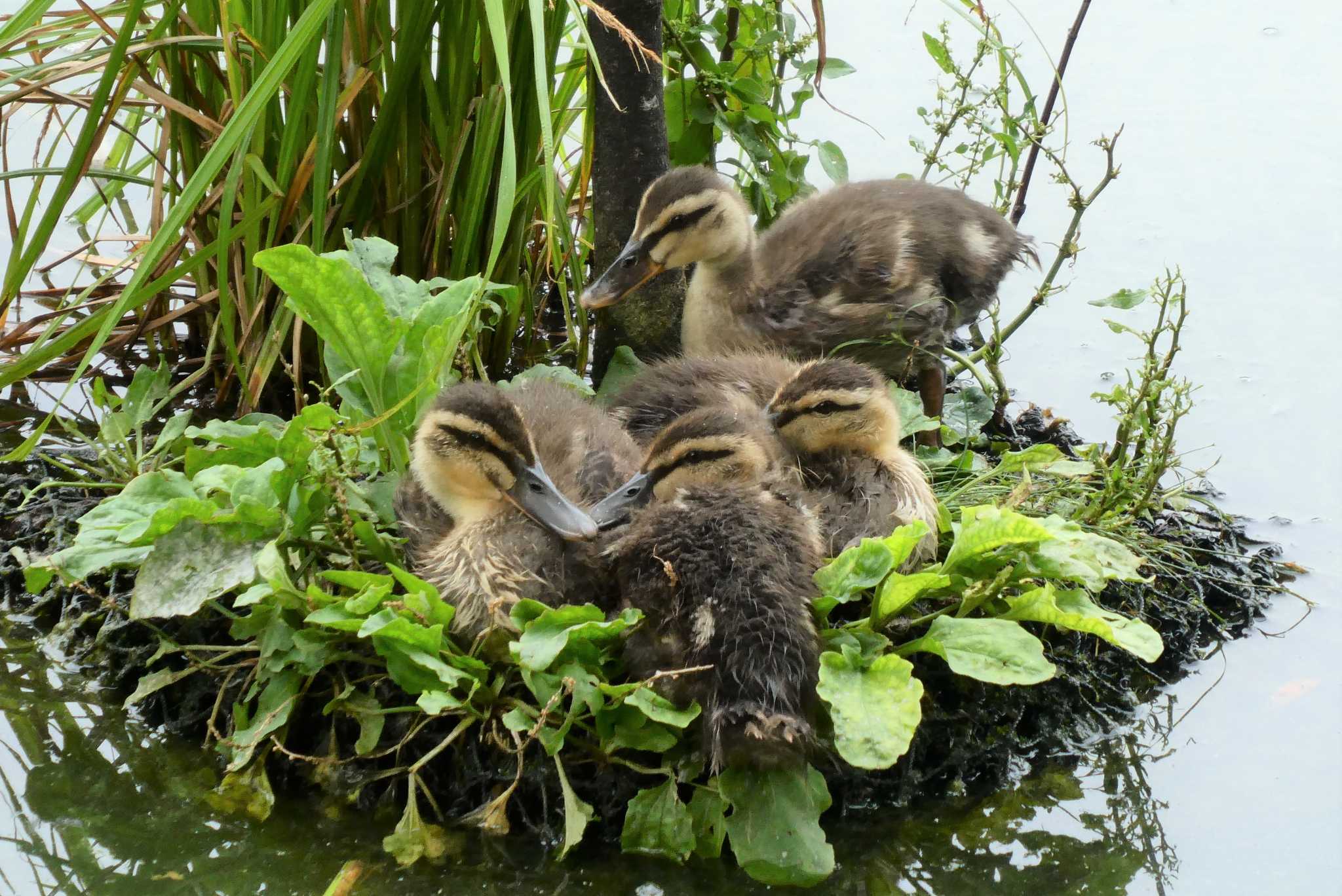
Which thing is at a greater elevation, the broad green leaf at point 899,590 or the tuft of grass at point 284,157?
the tuft of grass at point 284,157

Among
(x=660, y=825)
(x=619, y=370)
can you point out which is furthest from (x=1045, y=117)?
(x=660, y=825)

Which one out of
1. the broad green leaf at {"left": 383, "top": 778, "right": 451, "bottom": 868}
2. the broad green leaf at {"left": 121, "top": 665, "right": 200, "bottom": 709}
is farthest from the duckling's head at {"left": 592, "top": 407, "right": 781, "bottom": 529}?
the broad green leaf at {"left": 121, "top": 665, "right": 200, "bottom": 709}

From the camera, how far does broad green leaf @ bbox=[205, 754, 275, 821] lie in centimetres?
269

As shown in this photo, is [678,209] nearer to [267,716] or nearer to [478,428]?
[478,428]

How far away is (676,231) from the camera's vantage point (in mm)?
3779

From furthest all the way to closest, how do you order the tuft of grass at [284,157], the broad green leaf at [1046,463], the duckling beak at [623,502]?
the broad green leaf at [1046,463]
the tuft of grass at [284,157]
the duckling beak at [623,502]

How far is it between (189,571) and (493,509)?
2.08 feet

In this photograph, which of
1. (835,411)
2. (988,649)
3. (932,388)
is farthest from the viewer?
(932,388)

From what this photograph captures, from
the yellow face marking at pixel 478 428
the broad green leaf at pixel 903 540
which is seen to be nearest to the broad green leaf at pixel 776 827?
the broad green leaf at pixel 903 540

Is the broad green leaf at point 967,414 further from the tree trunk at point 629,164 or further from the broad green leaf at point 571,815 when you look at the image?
the broad green leaf at point 571,815

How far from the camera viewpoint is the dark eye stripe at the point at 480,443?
282cm

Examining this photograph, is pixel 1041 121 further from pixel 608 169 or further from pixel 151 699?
pixel 151 699

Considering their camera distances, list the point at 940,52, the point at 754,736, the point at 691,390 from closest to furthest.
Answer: the point at 754,736 → the point at 691,390 → the point at 940,52

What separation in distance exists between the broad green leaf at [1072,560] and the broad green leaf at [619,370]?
1.37 metres
